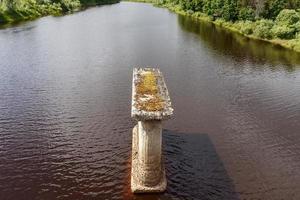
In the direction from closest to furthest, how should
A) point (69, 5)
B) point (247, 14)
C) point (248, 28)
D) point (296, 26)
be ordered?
1. point (296, 26)
2. point (248, 28)
3. point (247, 14)
4. point (69, 5)

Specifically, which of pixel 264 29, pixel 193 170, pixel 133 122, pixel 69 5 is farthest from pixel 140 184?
pixel 69 5

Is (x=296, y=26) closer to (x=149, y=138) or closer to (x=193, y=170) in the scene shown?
(x=193, y=170)

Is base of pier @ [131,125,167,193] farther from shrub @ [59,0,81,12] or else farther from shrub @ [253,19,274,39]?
shrub @ [59,0,81,12]

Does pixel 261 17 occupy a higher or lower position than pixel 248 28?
higher

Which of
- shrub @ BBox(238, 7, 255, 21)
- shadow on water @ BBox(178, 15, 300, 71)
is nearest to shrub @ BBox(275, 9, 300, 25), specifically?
shadow on water @ BBox(178, 15, 300, 71)

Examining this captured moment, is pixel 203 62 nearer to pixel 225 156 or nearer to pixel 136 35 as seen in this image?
pixel 136 35

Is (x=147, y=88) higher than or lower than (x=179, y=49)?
higher

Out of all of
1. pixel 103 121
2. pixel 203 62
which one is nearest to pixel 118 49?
pixel 203 62
